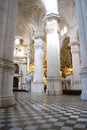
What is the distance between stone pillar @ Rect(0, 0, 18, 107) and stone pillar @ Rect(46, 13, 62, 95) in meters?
6.05

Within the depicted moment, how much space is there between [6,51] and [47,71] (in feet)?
21.8

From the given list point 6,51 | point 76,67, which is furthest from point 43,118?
point 76,67

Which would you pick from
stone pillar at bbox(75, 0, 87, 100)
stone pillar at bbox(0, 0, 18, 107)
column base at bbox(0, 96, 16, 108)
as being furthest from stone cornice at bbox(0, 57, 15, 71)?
stone pillar at bbox(75, 0, 87, 100)

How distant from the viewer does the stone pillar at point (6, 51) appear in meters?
5.22

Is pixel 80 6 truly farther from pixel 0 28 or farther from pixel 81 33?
pixel 0 28

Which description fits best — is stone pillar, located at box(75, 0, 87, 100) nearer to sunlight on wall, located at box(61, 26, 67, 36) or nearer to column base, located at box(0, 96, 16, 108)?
column base, located at box(0, 96, 16, 108)

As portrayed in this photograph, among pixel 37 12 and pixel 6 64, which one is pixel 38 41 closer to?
pixel 37 12

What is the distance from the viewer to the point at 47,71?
12.0 m

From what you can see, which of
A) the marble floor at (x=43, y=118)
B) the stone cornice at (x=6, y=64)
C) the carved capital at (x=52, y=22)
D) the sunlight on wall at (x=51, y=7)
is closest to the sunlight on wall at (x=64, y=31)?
the sunlight on wall at (x=51, y=7)

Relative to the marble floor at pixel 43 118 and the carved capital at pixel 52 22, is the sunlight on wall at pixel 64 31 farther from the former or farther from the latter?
the marble floor at pixel 43 118

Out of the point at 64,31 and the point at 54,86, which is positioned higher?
the point at 64,31

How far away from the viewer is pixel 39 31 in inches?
771

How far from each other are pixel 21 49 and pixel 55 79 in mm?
26774

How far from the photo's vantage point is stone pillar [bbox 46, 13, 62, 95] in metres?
11.5
